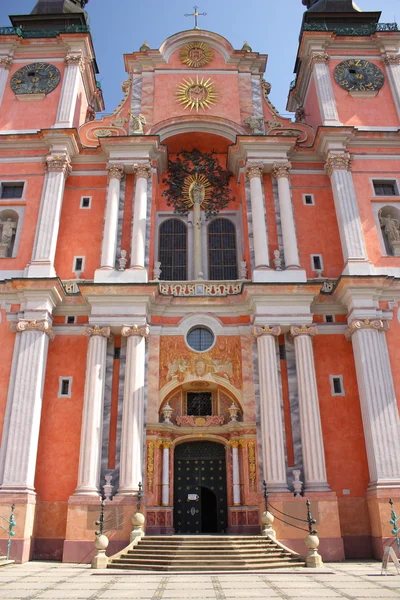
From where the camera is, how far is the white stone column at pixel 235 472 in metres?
18.4

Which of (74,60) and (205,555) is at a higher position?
(74,60)

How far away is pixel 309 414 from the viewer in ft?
59.9

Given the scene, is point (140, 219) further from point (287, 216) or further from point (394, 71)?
point (394, 71)

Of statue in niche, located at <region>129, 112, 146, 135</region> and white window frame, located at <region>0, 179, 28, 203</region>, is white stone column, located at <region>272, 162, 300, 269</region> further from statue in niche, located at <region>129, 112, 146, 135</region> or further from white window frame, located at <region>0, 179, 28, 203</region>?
white window frame, located at <region>0, 179, 28, 203</region>

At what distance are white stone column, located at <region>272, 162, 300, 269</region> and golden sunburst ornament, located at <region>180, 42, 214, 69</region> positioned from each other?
739 centimetres

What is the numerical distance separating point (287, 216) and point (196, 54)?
10386mm

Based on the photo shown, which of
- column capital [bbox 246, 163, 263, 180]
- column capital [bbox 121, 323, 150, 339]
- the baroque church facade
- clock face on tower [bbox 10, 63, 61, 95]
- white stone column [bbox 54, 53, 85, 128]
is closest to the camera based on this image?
the baroque church facade

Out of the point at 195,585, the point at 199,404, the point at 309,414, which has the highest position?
the point at 199,404

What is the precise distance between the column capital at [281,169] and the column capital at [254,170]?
62 centimetres

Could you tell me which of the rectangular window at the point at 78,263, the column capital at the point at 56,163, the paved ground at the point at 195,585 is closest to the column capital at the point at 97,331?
the rectangular window at the point at 78,263

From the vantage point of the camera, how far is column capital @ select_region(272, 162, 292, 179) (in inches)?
896

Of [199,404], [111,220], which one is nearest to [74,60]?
[111,220]

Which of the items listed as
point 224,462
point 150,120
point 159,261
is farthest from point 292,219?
point 224,462

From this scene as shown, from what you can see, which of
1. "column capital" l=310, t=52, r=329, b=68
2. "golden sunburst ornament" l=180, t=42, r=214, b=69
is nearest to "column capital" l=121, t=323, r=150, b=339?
"golden sunburst ornament" l=180, t=42, r=214, b=69
